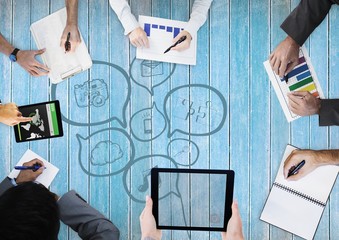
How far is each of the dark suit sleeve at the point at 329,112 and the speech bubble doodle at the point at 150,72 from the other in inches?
27.2

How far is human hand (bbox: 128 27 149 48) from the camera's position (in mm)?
1879

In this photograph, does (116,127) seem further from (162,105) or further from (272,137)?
(272,137)

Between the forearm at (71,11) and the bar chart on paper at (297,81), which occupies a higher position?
the forearm at (71,11)

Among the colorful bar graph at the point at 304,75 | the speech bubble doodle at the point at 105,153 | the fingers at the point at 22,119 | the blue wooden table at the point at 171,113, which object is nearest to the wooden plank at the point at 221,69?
the blue wooden table at the point at 171,113

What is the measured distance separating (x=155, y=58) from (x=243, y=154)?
23.5 inches

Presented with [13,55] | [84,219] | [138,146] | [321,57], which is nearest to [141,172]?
[138,146]

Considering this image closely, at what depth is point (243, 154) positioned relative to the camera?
6.33ft

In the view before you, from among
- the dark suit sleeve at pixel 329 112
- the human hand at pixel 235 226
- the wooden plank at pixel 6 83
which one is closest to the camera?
the human hand at pixel 235 226

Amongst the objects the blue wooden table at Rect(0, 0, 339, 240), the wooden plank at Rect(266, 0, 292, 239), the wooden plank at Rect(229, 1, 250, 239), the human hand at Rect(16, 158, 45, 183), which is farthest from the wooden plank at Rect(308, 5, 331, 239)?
the human hand at Rect(16, 158, 45, 183)

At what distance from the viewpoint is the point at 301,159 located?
1.89 m

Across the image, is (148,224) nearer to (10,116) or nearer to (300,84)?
(10,116)

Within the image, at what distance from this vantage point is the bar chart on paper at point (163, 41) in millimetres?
1923

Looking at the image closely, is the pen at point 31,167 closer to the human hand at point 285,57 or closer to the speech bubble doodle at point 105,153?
the speech bubble doodle at point 105,153

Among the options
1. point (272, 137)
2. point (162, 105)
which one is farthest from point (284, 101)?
point (162, 105)
